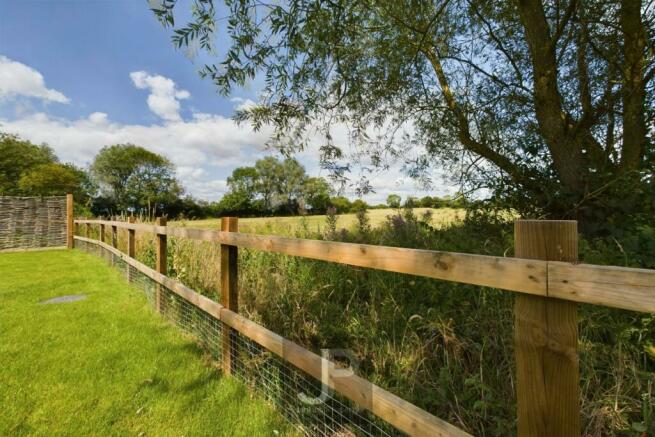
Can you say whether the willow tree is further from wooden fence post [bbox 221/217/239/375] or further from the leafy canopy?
the leafy canopy

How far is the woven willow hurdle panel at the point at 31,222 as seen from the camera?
491 inches

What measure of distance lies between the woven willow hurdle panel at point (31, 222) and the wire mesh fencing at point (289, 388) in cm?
1260

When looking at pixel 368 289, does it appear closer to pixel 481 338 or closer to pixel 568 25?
pixel 481 338

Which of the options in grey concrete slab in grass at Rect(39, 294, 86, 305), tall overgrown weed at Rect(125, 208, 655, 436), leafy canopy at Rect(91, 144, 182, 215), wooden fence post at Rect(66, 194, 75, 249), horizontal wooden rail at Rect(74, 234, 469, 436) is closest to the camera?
horizontal wooden rail at Rect(74, 234, 469, 436)

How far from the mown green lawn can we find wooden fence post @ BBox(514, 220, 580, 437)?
1582 mm

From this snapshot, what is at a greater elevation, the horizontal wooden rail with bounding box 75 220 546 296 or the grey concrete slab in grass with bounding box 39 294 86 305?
the horizontal wooden rail with bounding box 75 220 546 296

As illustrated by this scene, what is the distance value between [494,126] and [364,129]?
1752mm

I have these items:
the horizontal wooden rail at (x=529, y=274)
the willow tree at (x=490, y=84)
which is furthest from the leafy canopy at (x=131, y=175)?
the horizontal wooden rail at (x=529, y=274)

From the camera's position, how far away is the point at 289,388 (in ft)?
8.63

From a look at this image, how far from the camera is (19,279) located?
6676 mm

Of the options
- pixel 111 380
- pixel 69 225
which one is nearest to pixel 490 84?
pixel 111 380

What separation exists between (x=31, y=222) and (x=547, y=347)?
16.6 m

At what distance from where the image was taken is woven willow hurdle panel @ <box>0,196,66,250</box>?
12477 millimetres

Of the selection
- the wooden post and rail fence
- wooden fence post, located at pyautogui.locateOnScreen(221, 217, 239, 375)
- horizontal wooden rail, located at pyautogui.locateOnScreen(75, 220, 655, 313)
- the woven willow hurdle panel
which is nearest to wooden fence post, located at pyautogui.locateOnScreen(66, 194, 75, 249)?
the woven willow hurdle panel
